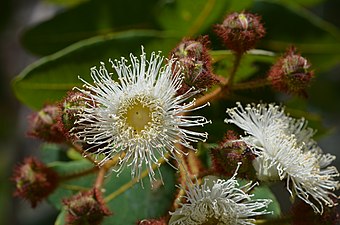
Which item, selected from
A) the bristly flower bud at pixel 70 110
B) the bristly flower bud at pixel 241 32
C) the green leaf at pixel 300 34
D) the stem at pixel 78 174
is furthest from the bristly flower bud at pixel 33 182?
the green leaf at pixel 300 34

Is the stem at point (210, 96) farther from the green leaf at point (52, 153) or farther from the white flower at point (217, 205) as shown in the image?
the green leaf at point (52, 153)

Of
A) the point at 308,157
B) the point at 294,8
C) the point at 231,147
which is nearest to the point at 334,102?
the point at 294,8

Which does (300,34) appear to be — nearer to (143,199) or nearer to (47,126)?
(143,199)

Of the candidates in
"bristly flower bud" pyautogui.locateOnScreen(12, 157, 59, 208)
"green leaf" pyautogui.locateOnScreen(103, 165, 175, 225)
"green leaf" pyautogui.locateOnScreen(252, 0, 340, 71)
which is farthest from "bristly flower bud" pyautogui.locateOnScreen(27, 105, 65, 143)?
"green leaf" pyautogui.locateOnScreen(252, 0, 340, 71)

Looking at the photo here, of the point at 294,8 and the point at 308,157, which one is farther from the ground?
the point at 294,8

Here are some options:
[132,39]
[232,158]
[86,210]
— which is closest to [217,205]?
[232,158]

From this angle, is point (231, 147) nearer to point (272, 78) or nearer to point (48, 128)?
point (272, 78)

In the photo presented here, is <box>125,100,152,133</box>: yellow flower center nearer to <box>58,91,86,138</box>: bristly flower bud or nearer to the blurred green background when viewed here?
<box>58,91,86,138</box>: bristly flower bud
